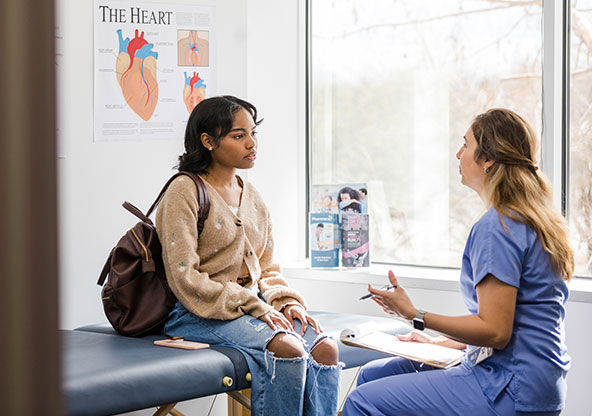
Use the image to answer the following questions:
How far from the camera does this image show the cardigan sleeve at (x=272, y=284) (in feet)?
8.10

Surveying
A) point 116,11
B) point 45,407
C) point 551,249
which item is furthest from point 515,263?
point 116,11

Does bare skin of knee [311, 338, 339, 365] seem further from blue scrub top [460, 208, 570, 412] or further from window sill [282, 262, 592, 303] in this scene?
window sill [282, 262, 592, 303]

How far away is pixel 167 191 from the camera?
91.2 inches

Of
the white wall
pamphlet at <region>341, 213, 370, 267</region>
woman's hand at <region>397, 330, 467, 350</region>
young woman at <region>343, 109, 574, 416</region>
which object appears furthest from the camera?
pamphlet at <region>341, 213, 370, 267</region>

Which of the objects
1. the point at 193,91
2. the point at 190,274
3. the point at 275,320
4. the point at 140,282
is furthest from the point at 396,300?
the point at 193,91

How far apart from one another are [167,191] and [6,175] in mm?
2155

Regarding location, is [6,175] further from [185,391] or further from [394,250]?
[394,250]

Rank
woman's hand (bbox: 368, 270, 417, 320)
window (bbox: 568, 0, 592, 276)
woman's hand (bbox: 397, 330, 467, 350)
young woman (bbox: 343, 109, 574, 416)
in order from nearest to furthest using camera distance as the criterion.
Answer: young woman (bbox: 343, 109, 574, 416)
woman's hand (bbox: 368, 270, 417, 320)
woman's hand (bbox: 397, 330, 467, 350)
window (bbox: 568, 0, 592, 276)

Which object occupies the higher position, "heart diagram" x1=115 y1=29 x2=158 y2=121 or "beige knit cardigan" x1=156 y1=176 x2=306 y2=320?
"heart diagram" x1=115 y1=29 x2=158 y2=121

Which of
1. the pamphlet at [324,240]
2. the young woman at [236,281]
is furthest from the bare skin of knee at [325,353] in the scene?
the pamphlet at [324,240]

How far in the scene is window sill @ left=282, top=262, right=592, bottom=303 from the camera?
2826mm

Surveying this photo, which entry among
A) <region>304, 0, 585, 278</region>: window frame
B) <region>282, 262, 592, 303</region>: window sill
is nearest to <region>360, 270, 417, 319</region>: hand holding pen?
<region>282, 262, 592, 303</region>: window sill

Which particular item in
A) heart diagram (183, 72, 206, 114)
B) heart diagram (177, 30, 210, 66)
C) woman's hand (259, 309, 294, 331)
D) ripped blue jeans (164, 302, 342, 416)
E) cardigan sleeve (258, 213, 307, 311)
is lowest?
ripped blue jeans (164, 302, 342, 416)

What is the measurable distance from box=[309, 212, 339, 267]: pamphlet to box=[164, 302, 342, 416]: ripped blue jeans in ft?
3.50
